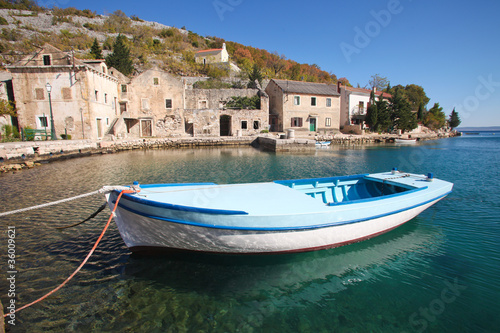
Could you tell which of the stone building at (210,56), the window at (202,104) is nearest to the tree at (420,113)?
the stone building at (210,56)

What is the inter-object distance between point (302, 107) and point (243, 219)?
3419 centimetres

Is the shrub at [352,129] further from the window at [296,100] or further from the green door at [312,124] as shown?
the window at [296,100]

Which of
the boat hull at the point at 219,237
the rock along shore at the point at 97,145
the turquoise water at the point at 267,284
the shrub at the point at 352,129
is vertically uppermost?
the shrub at the point at 352,129

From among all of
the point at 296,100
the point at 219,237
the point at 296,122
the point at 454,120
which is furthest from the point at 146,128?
the point at 454,120

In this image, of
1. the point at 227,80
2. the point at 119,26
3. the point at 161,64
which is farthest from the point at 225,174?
the point at 119,26

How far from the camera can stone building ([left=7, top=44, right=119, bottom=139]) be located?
23.7 m

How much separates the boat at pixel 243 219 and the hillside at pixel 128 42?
42444 mm

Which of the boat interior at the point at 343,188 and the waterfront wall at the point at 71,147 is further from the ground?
the waterfront wall at the point at 71,147

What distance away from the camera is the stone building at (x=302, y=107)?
1400 inches

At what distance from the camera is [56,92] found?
79.2 feet

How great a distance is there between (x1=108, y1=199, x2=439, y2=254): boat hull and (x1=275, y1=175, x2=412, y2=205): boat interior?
183cm

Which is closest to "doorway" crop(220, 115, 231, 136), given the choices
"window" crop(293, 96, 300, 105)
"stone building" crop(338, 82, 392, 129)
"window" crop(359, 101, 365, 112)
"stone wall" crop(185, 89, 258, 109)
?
"stone wall" crop(185, 89, 258, 109)

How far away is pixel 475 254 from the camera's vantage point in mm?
5457

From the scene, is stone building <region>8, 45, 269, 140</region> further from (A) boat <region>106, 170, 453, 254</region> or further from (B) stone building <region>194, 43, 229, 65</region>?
(A) boat <region>106, 170, 453, 254</region>
